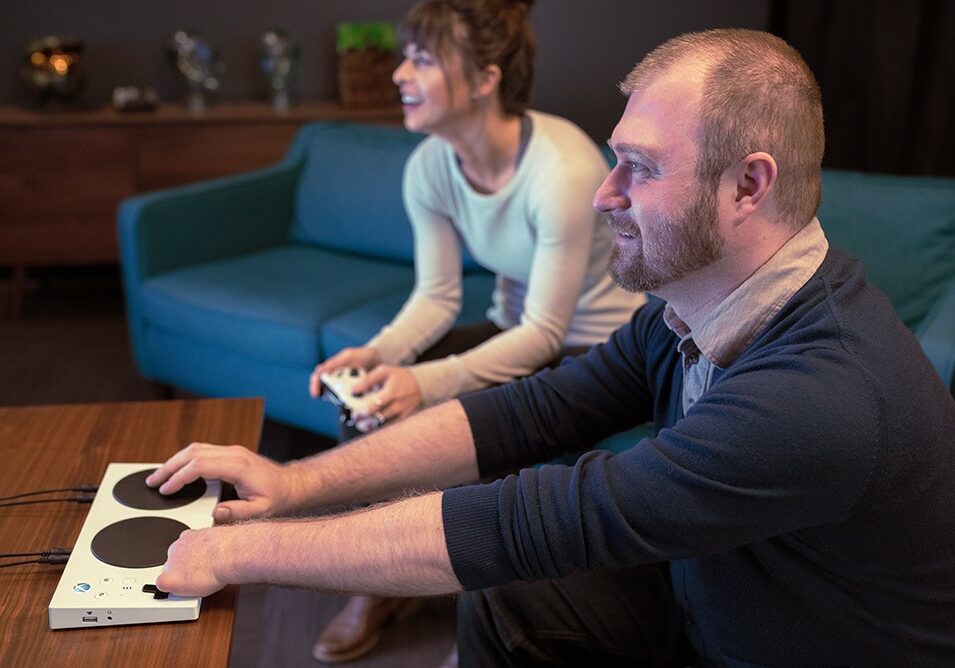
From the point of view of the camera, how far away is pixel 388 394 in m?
Answer: 1.77

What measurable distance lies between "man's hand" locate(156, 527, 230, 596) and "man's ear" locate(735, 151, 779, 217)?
2.05 feet

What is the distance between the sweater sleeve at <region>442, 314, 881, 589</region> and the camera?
0.92 metres

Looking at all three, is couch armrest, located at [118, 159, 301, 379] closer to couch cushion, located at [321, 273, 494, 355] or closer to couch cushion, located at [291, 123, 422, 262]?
couch cushion, located at [291, 123, 422, 262]

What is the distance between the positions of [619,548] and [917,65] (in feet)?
8.16

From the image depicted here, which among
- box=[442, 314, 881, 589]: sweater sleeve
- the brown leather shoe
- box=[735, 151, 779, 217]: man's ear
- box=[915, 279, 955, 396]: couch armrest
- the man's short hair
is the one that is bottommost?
the brown leather shoe

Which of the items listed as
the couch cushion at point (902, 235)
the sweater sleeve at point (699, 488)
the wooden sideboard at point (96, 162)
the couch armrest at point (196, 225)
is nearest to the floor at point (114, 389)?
the wooden sideboard at point (96, 162)

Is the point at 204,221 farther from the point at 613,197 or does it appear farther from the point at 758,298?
the point at 758,298

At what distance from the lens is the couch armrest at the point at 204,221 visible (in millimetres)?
2822

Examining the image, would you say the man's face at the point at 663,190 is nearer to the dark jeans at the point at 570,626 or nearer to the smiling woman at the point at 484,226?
the dark jeans at the point at 570,626

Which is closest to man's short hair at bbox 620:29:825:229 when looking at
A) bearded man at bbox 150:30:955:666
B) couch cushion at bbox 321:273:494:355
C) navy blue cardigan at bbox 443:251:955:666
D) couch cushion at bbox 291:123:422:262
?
bearded man at bbox 150:30:955:666

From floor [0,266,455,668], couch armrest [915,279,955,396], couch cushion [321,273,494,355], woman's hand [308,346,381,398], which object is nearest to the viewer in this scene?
couch armrest [915,279,955,396]

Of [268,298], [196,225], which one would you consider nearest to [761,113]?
[268,298]

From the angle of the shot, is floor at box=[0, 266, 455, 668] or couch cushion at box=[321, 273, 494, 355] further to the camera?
couch cushion at box=[321, 273, 494, 355]

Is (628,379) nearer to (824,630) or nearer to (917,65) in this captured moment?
(824,630)
